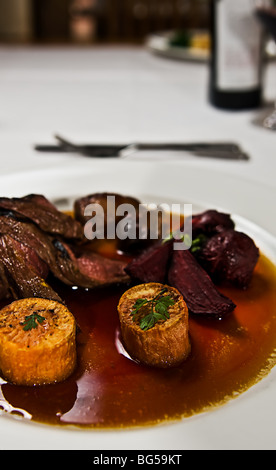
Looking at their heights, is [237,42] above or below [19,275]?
above

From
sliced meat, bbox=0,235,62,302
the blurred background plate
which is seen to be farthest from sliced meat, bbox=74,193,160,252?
the blurred background plate

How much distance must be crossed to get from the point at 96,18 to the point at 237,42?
4573mm

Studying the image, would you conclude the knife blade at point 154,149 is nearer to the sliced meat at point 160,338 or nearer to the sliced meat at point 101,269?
the sliced meat at point 101,269

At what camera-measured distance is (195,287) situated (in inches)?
52.9

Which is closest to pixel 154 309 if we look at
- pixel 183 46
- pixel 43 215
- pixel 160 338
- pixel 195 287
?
pixel 160 338

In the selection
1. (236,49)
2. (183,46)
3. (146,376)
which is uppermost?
(236,49)

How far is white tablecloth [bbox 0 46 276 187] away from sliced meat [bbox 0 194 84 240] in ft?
1.69

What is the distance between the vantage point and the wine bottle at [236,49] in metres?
2.36

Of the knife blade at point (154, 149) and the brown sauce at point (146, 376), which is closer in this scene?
the brown sauce at point (146, 376)

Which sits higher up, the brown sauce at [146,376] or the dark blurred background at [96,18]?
the dark blurred background at [96,18]

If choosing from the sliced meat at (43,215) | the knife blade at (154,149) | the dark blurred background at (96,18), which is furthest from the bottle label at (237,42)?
the dark blurred background at (96,18)

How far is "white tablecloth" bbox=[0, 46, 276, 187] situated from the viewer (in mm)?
2260

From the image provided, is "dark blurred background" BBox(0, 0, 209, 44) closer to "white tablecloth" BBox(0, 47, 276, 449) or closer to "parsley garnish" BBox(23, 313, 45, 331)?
"white tablecloth" BBox(0, 47, 276, 449)

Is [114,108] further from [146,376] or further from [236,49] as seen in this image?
[146,376]
